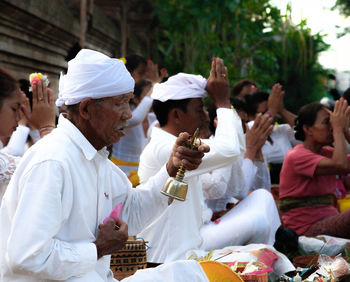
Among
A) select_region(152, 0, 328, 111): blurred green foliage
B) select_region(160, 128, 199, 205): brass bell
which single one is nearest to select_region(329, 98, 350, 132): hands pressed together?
select_region(160, 128, 199, 205): brass bell

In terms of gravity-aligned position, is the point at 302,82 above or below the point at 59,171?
above

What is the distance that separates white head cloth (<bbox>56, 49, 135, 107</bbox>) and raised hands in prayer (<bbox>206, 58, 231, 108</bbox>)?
1.49 metres

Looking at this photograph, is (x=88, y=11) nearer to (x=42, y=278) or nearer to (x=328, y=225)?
(x=328, y=225)

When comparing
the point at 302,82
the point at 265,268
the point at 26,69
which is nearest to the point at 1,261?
the point at 265,268

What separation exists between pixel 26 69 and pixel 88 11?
2551 mm

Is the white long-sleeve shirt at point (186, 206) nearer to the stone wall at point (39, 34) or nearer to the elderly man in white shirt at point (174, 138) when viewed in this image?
the elderly man in white shirt at point (174, 138)

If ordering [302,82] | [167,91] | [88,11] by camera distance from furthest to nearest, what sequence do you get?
[302,82] → [88,11] → [167,91]

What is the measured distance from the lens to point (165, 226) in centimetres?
418

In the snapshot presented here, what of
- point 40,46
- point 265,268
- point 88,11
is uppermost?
point 88,11

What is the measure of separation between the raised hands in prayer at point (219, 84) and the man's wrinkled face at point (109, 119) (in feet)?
4.84

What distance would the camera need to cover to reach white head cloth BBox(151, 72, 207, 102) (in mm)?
4484

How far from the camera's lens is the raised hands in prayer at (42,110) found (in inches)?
169

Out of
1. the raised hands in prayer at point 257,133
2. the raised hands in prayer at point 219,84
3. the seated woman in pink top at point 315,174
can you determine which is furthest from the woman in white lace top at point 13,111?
the seated woman in pink top at point 315,174

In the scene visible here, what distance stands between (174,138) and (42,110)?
3.14 feet
